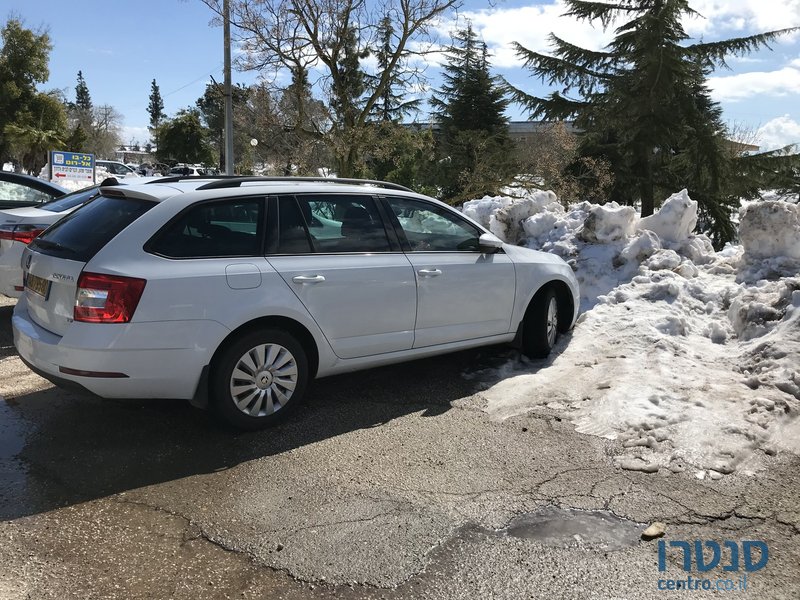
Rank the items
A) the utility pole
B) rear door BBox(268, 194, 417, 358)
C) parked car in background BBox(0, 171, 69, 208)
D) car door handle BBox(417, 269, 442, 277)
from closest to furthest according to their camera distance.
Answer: rear door BBox(268, 194, 417, 358)
car door handle BBox(417, 269, 442, 277)
parked car in background BBox(0, 171, 69, 208)
the utility pole

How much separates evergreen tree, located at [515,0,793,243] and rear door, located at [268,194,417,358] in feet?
63.0

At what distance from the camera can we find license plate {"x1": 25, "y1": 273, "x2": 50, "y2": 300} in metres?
4.16

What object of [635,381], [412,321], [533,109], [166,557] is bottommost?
[166,557]

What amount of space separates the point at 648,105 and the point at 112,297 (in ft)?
70.0

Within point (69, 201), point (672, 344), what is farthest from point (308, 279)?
point (69, 201)

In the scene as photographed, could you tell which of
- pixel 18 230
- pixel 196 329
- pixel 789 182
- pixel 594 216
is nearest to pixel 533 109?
pixel 789 182

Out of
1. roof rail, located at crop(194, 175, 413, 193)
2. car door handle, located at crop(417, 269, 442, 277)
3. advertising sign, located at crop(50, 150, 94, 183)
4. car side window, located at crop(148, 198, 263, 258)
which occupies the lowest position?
car door handle, located at crop(417, 269, 442, 277)

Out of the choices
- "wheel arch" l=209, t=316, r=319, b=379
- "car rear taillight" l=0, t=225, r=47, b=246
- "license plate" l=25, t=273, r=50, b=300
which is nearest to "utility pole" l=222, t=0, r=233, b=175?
"car rear taillight" l=0, t=225, r=47, b=246

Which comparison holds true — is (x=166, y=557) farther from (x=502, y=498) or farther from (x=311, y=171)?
(x=311, y=171)

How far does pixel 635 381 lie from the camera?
5.16 meters

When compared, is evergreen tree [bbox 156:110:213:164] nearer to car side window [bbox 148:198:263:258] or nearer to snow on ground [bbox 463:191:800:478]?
snow on ground [bbox 463:191:800:478]

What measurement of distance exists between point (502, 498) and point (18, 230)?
5619 mm

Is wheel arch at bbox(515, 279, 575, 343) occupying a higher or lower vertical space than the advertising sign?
lower

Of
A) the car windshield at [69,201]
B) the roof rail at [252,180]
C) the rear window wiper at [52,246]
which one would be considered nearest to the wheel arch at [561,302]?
the roof rail at [252,180]
